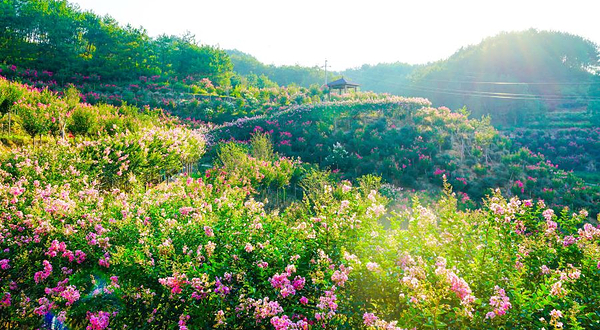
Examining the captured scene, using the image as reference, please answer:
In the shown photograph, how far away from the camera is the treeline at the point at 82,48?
922 inches

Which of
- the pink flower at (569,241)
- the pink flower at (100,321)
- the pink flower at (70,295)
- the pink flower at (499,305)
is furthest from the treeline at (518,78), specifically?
the pink flower at (70,295)

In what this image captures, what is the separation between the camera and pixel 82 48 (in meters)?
28.6

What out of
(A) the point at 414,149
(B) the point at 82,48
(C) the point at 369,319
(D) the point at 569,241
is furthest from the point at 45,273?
→ (B) the point at 82,48

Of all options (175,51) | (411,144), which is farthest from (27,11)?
(411,144)

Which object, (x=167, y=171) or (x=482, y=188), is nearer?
(x=167, y=171)

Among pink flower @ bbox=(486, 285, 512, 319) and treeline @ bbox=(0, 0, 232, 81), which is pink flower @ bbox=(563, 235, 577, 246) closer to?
pink flower @ bbox=(486, 285, 512, 319)

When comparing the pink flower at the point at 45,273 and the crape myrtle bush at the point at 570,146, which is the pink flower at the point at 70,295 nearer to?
the pink flower at the point at 45,273

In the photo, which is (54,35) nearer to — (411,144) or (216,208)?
(411,144)

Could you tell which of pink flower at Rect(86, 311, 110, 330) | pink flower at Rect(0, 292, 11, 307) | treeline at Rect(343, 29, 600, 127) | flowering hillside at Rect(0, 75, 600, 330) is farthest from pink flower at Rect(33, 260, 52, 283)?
treeline at Rect(343, 29, 600, 127)

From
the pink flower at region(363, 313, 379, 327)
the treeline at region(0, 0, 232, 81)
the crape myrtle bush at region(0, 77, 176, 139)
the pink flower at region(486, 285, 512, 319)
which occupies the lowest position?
the pink flower at region(363, 313, 379, 327)

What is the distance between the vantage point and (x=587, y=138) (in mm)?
24375

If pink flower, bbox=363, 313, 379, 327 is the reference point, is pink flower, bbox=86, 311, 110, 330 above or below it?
below

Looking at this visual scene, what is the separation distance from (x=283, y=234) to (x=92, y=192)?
3046mm

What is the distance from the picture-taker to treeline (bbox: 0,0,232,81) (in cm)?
2342
